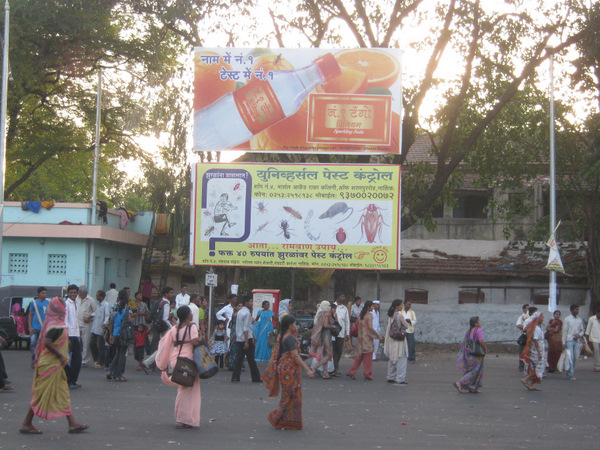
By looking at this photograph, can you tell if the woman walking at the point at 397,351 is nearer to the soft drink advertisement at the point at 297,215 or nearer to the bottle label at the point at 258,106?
the soft drink advertisement at the point at 297,215

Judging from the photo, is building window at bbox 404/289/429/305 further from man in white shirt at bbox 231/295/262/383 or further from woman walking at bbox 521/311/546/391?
man in white shirt at bbox 231/295/262/383

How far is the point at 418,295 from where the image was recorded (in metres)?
29.3

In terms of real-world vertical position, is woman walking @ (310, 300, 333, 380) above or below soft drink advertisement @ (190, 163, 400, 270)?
below

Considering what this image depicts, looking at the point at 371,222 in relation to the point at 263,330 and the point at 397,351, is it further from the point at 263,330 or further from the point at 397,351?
the point at 397,351

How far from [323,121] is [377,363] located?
6788mm

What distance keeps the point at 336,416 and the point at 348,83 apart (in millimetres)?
12512

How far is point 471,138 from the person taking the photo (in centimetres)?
2395

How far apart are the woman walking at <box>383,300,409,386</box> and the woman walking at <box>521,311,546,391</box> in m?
2.26

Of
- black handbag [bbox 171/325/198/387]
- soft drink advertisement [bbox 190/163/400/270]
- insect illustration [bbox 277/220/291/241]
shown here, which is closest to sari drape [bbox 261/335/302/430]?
black handbag [bbox 171/325/198/387]

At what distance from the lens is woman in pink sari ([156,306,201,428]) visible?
9.22 m

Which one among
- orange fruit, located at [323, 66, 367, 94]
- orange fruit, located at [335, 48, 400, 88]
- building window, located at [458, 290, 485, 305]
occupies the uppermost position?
orange fruit, located at [335, 48, 400, 88]

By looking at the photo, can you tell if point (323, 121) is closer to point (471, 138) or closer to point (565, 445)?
point (471, 138)

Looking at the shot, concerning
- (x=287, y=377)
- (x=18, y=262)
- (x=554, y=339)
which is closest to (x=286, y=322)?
(x=287, y=377)

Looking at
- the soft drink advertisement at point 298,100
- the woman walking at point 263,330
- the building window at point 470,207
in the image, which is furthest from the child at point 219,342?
the building window at point 470,207
